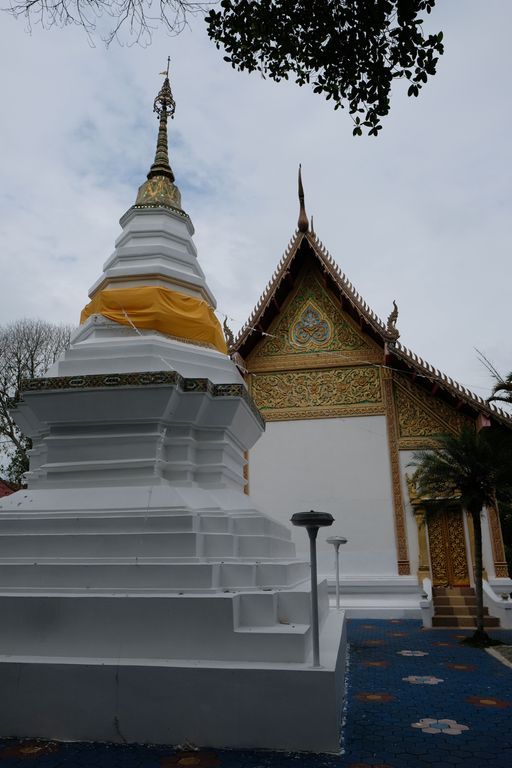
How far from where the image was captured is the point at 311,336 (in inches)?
436

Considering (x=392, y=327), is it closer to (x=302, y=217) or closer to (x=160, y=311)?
(x=302, y=217)

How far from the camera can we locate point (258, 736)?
8.97 ft

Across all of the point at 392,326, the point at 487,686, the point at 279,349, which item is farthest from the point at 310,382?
the point at 487,686

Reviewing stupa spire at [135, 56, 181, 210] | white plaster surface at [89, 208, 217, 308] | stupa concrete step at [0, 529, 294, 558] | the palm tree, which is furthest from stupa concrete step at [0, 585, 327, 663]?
the palm tree

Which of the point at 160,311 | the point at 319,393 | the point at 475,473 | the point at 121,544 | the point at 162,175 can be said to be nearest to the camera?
the point at 121,544

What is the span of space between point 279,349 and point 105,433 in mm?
7253

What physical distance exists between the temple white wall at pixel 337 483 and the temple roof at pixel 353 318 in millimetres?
1168

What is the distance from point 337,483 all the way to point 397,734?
7064 mm

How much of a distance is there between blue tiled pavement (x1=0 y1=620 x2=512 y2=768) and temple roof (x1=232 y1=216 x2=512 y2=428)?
207 inches

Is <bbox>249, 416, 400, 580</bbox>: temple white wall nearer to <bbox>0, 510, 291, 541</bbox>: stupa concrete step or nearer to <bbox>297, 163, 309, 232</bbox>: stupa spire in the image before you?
<bbox>297, 163, 309, 232</bbox>: stupa spire

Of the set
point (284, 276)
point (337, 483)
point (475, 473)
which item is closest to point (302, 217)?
point (284, 276)

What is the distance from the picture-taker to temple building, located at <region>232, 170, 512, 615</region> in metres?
9.51

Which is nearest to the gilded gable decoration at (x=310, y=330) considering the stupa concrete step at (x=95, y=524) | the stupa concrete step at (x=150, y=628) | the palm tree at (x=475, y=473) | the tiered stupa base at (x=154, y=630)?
the palm tree at (x=475, y=473)

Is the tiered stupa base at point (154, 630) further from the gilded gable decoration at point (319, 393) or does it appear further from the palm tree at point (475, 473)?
the gilded gable decoration at point (319, 393)
